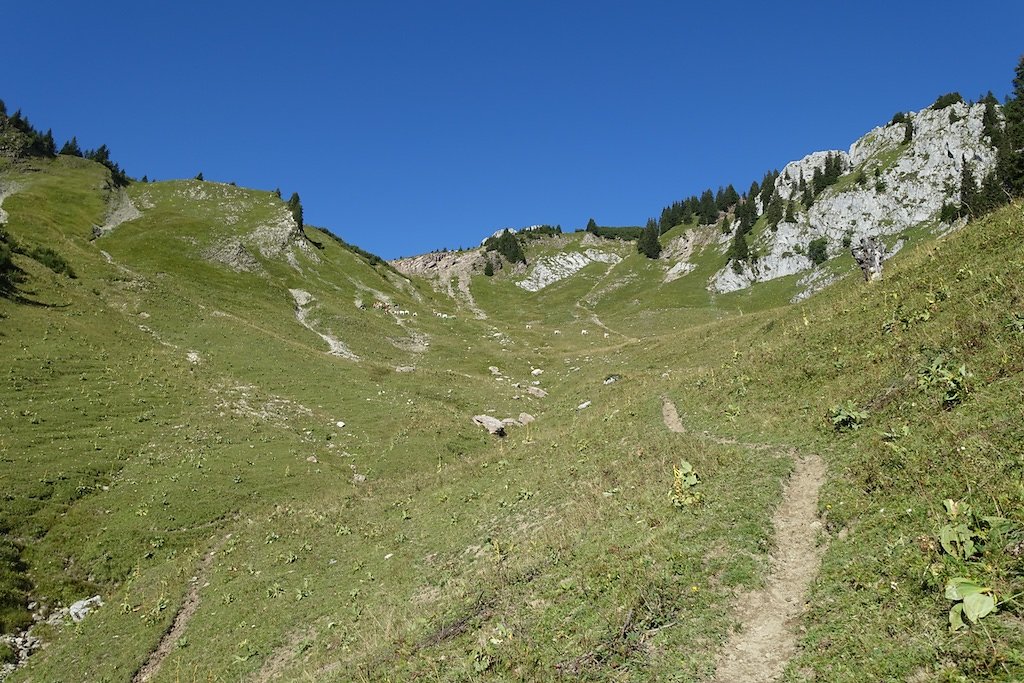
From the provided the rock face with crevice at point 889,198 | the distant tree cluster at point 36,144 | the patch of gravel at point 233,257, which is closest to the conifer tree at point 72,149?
the distant tree cluster at point 36,144

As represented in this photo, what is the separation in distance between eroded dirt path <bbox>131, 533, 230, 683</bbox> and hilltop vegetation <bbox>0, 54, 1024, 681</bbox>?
144 millimetres

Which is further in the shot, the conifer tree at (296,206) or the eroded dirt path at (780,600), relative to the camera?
the conifer tree at (296,206)

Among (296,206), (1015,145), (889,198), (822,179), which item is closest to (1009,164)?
(1015,145)

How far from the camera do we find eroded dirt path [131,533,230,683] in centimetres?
1773

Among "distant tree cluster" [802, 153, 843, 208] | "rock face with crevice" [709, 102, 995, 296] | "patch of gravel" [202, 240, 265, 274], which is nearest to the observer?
"patch of gravel" [202, 240, 265, 274]

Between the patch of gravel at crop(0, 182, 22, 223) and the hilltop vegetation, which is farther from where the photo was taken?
the patch of gravel at crop(0, 182, 22, 223)

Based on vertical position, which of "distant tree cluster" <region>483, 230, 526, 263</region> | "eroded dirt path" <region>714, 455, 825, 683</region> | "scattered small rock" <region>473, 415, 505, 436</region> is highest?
"distant tree cluster" <region>483, 230, 526, 263</region>

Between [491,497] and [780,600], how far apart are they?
14.8m

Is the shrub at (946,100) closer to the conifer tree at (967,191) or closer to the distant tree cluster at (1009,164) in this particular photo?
the conifer tree at (967,191)

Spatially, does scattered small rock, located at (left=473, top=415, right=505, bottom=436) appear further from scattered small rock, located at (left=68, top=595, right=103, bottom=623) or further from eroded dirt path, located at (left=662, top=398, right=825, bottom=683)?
eroded dirt path, located at (left=662, top=398, right=825, bottom=683)

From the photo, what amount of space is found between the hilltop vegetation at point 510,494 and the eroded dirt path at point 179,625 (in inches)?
5.7

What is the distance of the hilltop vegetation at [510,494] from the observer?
973cm

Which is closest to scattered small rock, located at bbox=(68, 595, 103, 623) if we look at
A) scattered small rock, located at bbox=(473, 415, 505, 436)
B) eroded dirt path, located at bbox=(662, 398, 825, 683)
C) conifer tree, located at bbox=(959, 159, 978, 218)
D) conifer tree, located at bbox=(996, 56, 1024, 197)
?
eroded dirt path, located at bbox=(662, 398, 825, 683)

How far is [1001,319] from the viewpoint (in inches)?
614
